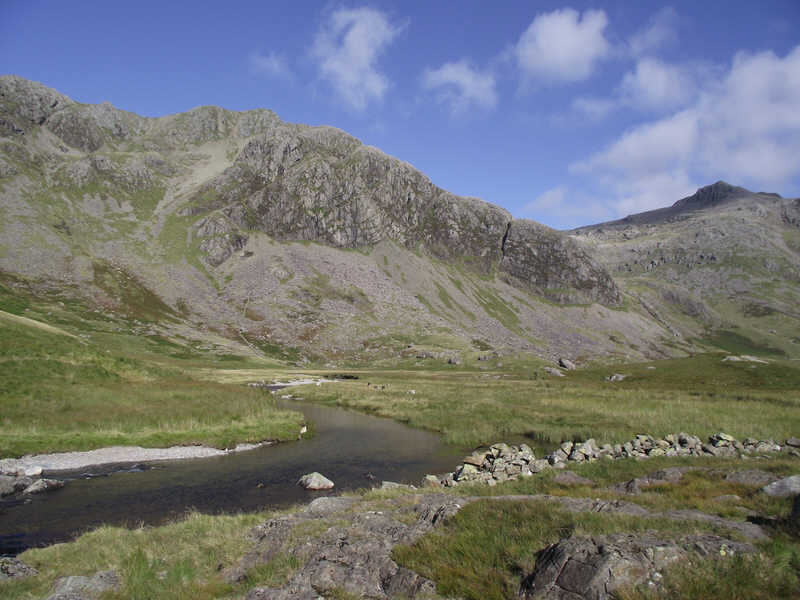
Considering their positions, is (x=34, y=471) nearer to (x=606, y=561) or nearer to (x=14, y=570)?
(x=14, y=570)

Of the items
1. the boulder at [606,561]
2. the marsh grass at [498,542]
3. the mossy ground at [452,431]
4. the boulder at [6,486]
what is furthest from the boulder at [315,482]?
the boulder at [606,561]

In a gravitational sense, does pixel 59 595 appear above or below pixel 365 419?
above

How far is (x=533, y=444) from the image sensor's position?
132 feet

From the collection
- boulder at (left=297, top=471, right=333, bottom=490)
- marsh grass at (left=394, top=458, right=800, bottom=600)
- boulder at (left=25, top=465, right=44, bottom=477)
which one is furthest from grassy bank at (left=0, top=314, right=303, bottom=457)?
marsh grass at (left=394, top=458, right=800, bottom=600)

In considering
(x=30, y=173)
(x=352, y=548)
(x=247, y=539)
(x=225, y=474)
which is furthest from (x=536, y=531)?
(x=30, y=173)

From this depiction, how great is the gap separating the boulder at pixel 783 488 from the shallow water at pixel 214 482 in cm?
2062

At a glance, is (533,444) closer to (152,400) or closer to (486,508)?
(486,508)

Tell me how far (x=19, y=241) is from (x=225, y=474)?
589ft

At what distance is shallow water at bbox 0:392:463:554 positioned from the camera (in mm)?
21797

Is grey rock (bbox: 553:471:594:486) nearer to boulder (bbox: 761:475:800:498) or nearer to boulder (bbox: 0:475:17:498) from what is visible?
boulder (bbox: 761:475:800:498)

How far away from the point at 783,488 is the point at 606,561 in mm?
10896

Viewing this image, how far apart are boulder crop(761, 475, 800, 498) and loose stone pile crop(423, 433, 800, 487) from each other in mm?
11120

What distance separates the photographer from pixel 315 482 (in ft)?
94.6

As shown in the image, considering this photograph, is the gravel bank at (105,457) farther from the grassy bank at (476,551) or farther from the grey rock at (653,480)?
the grey rock at (653,480)
